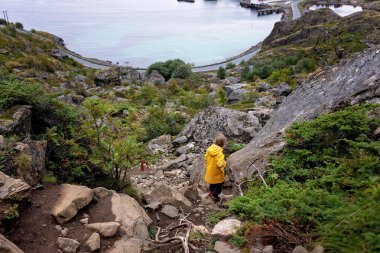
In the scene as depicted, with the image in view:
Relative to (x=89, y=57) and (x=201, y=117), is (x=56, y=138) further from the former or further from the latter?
(x=89, y=57)

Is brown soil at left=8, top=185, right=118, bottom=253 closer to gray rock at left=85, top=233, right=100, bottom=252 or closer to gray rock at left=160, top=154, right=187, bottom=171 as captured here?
gray rock at left=85, top=233, right=100, bottom=252

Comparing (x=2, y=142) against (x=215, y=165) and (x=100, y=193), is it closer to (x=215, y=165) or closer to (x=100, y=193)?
(x=100, y=193)

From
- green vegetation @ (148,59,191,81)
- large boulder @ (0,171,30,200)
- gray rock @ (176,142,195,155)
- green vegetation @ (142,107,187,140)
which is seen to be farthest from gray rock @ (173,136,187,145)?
green vegetation @ (148,59,191,81)

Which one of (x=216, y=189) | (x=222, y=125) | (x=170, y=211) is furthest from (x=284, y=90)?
(x=170, y=211)

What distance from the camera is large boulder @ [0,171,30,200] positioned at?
551 cm

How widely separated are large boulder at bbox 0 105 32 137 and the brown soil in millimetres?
1782

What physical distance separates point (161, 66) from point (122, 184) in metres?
65.1

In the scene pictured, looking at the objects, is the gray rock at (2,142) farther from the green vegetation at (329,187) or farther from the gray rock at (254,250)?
the gray rock at (254,250)

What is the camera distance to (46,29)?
12019 centimetres

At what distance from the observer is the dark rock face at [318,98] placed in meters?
8.08

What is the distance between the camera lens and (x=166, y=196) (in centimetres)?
822

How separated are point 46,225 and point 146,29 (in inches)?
4555

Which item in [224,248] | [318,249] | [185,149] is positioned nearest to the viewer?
[318,249]

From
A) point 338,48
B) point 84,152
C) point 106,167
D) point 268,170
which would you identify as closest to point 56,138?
point 84,152
